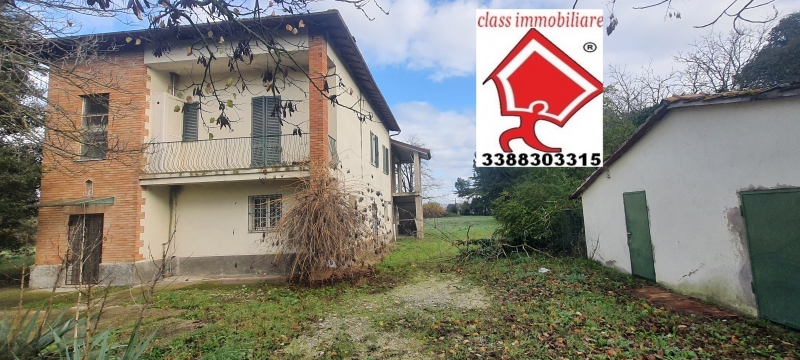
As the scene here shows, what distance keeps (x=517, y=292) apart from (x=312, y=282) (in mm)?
4252

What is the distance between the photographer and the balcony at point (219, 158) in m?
10.2

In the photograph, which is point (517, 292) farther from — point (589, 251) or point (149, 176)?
point (149, 176)

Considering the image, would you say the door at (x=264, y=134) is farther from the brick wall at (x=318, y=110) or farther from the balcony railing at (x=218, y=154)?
the brick wall at (x=318, y=110)

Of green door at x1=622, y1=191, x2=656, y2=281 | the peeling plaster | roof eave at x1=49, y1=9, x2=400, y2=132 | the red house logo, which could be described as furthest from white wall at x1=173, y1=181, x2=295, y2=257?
the peeling plaster

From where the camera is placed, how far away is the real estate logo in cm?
496

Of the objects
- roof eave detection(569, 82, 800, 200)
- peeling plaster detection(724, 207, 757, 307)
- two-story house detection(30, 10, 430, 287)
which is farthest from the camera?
two-story house detection(30, 10, 430, 287)

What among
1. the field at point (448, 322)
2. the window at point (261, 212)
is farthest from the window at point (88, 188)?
the window at point (261, 212)

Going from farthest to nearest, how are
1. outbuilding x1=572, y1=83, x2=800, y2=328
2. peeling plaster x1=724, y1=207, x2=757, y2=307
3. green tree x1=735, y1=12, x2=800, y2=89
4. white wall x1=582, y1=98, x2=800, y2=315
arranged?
green tree x1=735, y1=12, x2=800, y2=89 → peeling plaster x1=724, y1=207, x2=757, y2=307 → white wall x1=582, y1=98, x2=800, y2=315 → outbuilding x1=572, y1=83, x2=800, y2=328

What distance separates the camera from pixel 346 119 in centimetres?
1250

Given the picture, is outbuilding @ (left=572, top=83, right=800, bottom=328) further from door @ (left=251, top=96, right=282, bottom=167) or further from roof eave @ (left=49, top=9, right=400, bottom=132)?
door @ (left=251, top=96, right=282, bottom=167)

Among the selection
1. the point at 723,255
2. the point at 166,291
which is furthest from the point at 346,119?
the point at 723,255

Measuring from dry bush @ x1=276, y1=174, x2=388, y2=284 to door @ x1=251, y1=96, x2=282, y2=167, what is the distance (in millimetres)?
2144

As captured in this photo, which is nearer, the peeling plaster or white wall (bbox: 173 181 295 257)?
the peeling plaster

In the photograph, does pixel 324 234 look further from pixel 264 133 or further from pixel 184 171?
pixel 184 171
